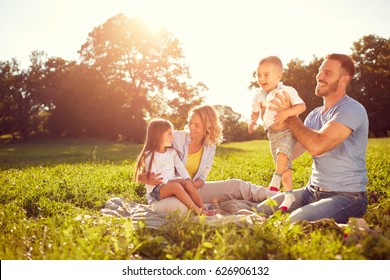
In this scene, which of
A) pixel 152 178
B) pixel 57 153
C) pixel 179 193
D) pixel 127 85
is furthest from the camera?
pixel 127 85

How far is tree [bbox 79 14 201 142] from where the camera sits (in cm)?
2688

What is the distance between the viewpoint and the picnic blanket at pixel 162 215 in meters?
3.98

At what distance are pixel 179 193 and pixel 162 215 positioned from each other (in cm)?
36

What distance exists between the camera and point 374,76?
12281mm

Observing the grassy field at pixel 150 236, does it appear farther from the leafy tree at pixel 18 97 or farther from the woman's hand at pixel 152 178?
the leafy tree at pixel 18 97

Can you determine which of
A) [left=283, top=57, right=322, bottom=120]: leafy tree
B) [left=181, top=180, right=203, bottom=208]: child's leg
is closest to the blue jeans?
[left=181, top=180, right=203, bottom=208]: child's leg

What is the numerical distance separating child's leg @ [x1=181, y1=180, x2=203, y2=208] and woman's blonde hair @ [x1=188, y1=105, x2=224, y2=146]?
0.98 meters

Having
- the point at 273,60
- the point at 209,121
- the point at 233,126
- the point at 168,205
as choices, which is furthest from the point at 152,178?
the point at 233,126

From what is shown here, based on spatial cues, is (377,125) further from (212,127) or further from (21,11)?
(21,11)

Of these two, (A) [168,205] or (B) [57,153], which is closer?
(A) [168,205]

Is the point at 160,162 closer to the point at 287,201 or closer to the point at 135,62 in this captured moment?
the point at 287,201

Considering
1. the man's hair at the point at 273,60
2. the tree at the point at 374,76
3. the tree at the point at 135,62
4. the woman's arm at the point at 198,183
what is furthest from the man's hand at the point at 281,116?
the tree at the point at 135,62
